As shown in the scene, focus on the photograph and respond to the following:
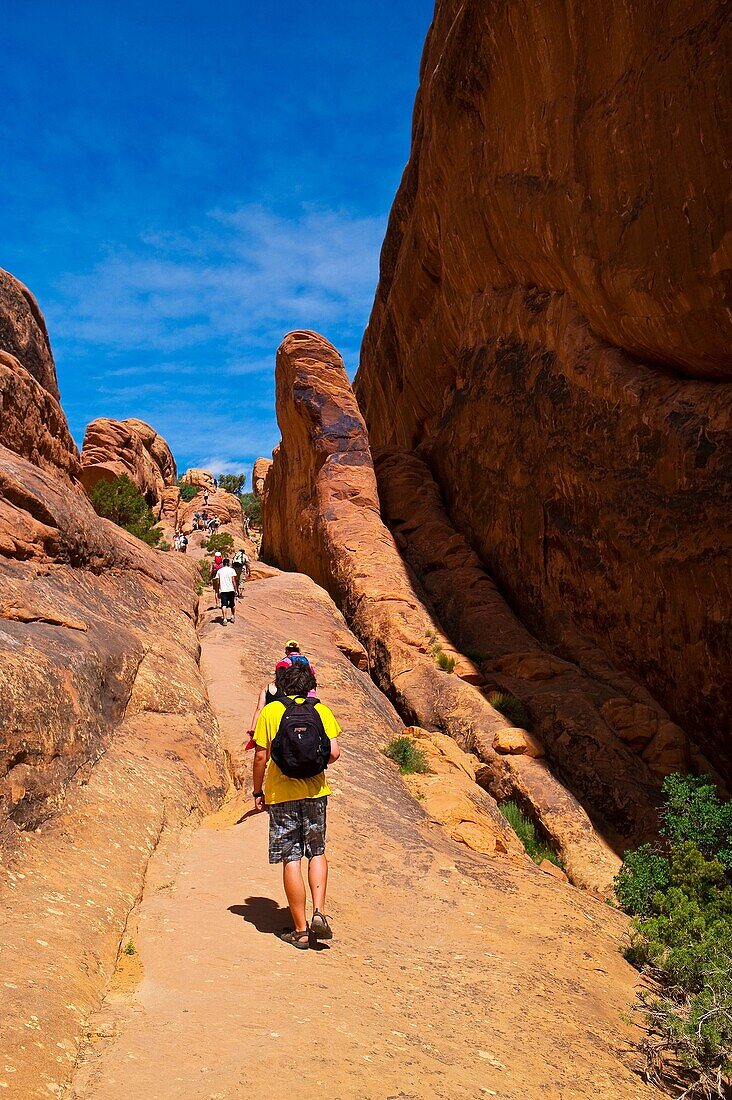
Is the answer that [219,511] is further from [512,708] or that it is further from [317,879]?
[317,879]

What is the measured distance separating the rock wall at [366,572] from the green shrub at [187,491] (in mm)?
31254

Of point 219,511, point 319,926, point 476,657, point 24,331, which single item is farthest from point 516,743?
point 219,511

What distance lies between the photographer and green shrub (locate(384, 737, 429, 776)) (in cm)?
1126

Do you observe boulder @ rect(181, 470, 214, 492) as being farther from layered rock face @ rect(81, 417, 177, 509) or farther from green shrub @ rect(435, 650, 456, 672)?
green shrub @ rect(435, 650, 456, 672)

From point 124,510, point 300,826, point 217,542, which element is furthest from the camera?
point 217,542

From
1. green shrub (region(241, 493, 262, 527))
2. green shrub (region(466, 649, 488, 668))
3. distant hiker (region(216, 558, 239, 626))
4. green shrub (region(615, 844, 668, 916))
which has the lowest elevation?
green shrub (region(615, 844, 668, 916))

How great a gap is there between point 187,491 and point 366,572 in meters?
43.9

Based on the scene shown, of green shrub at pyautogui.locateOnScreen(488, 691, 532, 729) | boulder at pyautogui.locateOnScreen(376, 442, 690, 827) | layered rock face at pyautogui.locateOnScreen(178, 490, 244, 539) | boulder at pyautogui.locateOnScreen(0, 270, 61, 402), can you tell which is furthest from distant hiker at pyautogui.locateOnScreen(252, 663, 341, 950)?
layered rock face at pyautogui.locateOnScreen(178, 490, 244, 539)

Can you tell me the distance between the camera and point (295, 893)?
5.12m

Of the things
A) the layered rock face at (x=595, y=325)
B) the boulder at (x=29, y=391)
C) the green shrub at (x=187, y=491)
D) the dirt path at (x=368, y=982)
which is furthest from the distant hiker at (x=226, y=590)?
the green shrub at (x=187, y=491)

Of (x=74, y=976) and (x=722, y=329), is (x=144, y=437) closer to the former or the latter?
(x=722, y=329)

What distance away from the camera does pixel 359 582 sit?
1839 cm

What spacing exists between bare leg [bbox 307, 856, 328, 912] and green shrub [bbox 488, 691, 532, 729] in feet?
30.5

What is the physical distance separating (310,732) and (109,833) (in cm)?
220
